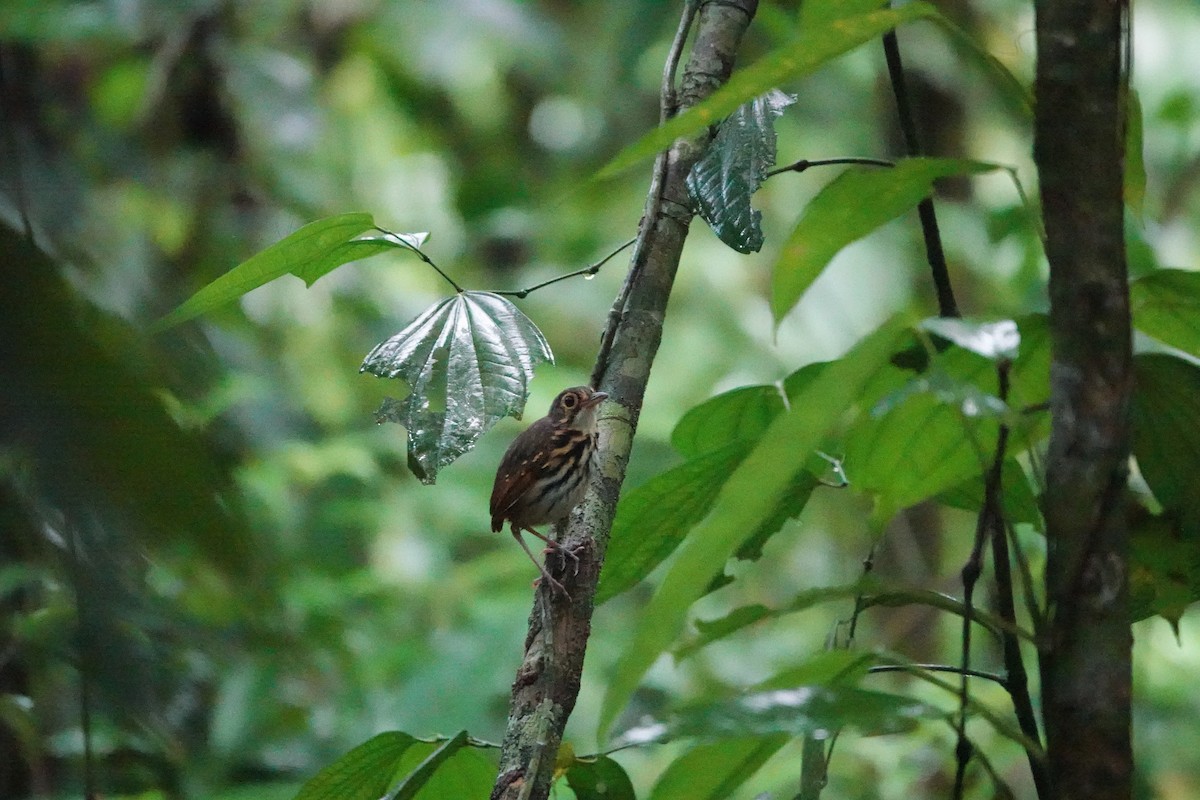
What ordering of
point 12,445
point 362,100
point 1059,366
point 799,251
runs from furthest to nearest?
point 362,100
point 799,251
point 1059,366
point 12,445

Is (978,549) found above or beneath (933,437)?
beneath

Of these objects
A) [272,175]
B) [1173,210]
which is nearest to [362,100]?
[272,175]

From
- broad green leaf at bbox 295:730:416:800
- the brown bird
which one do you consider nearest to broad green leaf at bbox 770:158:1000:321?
broad green leaf at bbox 295:730:416:800

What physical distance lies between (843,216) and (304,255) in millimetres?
871

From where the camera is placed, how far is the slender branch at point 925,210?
150 centimetres

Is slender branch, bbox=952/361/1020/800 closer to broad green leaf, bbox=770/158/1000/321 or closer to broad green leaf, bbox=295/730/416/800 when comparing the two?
broad green leaf, bbox=770/158/1000/321

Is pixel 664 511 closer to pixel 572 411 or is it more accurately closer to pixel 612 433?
pixel 612 433

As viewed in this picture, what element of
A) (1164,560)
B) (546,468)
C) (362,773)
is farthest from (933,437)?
(546,468)

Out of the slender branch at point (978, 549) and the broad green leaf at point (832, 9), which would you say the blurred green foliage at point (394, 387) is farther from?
the broad green leaf at point (832, 9)

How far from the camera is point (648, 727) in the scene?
0.97 meters

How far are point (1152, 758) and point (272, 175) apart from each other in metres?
5.18

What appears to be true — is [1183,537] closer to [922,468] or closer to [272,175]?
[922,468]

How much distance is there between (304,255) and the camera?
64.5 inches

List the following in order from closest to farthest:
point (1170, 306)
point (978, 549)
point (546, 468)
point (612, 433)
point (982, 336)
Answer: point (982, 336) < point (978, 549) < point (1170, 306) < point (612, 433) < point (546, 468)
